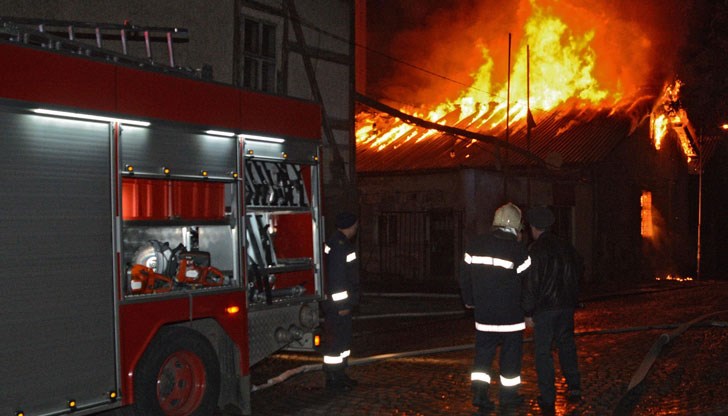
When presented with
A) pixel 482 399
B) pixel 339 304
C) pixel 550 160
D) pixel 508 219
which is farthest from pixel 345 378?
pixel 550 160

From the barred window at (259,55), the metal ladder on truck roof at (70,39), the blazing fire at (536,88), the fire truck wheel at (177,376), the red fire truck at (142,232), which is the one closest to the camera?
the red fire truck at (142,232)

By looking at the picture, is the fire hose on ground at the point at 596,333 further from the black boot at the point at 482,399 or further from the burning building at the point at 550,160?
the burning building at the point at 550,160

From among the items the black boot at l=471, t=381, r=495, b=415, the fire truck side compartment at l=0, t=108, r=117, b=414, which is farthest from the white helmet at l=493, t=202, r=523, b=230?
the fire truck side compartment at l=0, t=108, r=117, b=414

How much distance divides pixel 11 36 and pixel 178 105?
4.33ft

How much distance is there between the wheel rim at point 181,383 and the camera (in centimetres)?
653

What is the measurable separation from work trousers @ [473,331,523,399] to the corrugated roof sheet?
16744 mm

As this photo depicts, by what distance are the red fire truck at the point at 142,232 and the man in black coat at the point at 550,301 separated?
2083mm

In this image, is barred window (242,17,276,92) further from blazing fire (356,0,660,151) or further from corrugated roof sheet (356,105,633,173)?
blazing fire (356,0,660,151)

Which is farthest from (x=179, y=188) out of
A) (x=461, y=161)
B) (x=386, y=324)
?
(x=461, y=161)

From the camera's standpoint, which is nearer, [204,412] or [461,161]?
[204,412]

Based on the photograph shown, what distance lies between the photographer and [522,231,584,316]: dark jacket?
744 cm

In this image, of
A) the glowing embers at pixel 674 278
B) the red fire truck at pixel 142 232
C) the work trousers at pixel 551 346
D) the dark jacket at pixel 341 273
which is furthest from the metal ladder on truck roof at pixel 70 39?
the glowing embers at pixel 674 278

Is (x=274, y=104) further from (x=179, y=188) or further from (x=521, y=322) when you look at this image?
(x=521, y=322)

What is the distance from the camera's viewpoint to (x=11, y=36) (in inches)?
227
